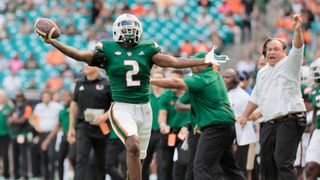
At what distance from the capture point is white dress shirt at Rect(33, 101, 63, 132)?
57.4 ft

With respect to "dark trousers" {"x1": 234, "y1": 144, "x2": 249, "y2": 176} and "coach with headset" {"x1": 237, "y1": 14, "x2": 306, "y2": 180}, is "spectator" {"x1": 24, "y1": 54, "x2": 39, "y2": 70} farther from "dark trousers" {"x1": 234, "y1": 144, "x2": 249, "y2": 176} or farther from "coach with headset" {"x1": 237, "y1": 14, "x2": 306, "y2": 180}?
"coach with headset" {"x1": 237, "y1": 14, "x2": 306, "y2": 180}

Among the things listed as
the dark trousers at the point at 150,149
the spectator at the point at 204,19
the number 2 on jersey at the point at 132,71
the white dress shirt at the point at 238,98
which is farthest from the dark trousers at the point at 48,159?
the spectator at the point at 204,19

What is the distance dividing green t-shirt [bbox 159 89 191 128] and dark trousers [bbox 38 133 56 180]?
394 centimetres

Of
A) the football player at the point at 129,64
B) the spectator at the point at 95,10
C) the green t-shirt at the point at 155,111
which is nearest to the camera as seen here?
the football player at the point at 129,64

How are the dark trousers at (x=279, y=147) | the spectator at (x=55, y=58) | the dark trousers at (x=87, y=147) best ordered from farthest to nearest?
the spectator at (x=55, y=58) → the dark trousers at (x=87, y=147) → the dark trousers at (x=279, y=147)

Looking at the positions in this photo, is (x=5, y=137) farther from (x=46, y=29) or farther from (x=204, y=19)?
(x=46, y=29)

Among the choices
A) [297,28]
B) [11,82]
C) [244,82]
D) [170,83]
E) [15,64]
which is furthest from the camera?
[15,64]

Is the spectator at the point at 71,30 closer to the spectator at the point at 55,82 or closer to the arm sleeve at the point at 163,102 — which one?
the spectator at the point at 55,82

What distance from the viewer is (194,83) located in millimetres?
10609

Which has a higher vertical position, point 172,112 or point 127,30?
point 127,30

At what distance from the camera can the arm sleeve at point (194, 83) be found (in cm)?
1059

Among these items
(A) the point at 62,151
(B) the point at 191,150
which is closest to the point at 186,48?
(A) the point at 62,151

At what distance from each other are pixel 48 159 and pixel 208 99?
296 inches

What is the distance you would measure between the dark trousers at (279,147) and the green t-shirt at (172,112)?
2.41 metres
